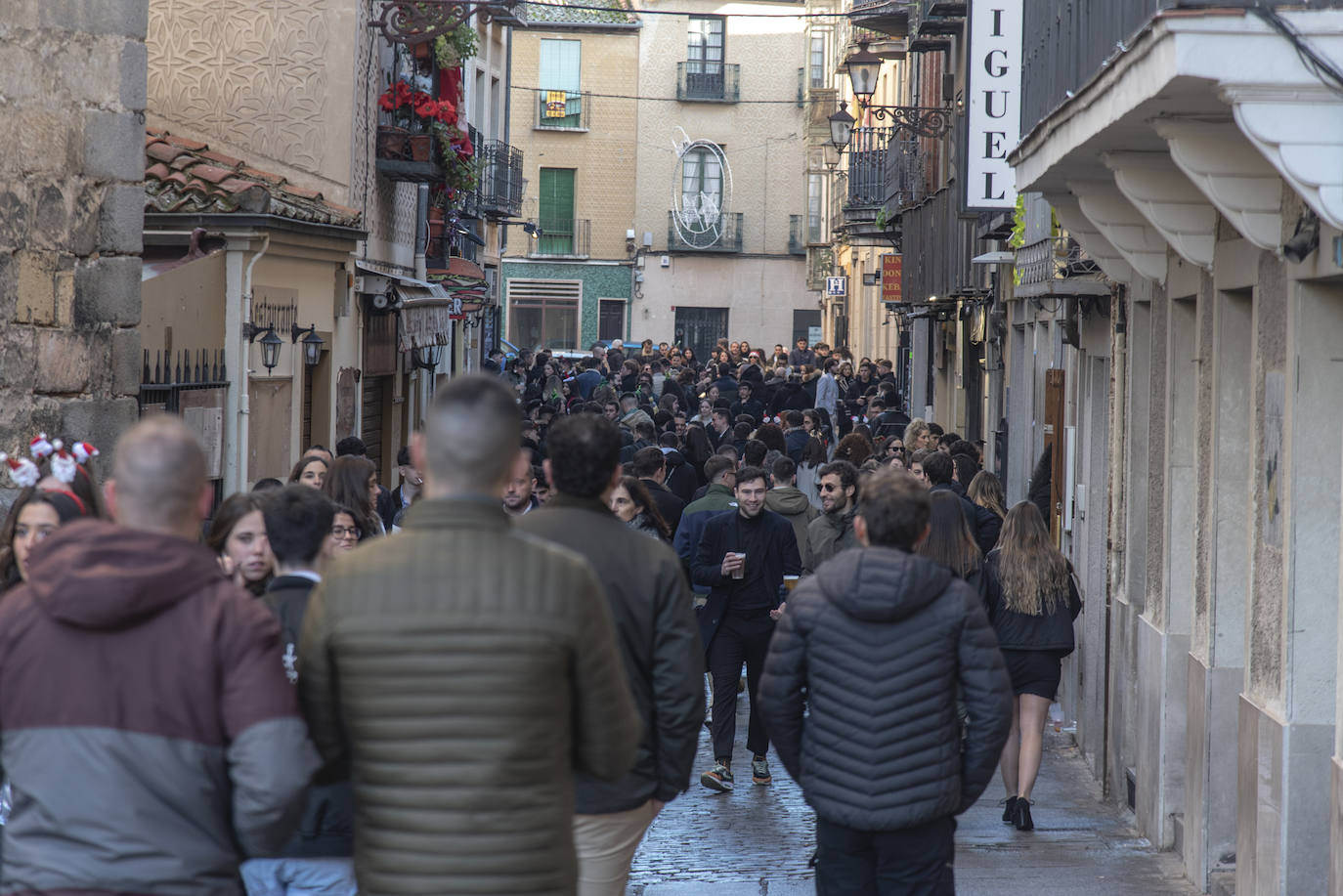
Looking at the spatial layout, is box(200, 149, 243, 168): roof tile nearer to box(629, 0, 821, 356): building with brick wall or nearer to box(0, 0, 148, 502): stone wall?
box(0, 0, 148, 502): stone wall

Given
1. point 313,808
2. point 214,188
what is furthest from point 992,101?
point 313,808

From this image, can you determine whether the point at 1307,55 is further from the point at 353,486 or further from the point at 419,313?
the point at 419,313

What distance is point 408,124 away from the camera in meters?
18.6

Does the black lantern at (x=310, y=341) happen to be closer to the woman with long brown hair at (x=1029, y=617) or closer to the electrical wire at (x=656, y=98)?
the woman with long brown hair at (x=1029, y=617)

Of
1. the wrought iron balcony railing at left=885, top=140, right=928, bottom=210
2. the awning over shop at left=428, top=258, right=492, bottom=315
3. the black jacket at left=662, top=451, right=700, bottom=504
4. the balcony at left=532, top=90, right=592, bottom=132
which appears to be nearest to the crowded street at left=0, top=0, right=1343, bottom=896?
the black jacket at left=662, top=451, right=700, bottom=504

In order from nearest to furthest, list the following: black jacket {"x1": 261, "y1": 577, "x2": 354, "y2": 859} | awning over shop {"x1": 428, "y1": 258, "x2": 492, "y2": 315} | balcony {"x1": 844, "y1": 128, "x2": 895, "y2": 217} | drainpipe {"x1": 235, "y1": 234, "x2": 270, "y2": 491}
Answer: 1. black jacket {"x1": 261, "y1": 577, "x2": 354, "y2": 859}
2. drainpipe {"x1": 235, "y1": 234, "x2": 270, "y2": 491}
3. awning over shop {"x1": 428, "y1": 258, "x2": 492, "y2": 315}
4. balcony {"x1": 844, "y1": 128, "x2": 895, "y2": 217}

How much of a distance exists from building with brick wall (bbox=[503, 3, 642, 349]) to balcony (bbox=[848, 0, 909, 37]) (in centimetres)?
2689

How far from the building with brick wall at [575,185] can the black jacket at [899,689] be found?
4767cm

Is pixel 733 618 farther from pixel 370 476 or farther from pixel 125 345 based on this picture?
pixel 125 345

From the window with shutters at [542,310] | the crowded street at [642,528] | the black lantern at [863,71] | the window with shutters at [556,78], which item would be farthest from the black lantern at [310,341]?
the window with shutters at [556,78]

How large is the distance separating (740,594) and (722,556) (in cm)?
26

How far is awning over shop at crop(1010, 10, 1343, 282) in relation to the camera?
5270 millimetres

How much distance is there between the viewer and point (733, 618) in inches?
401

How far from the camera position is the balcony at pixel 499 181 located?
31094 mm
